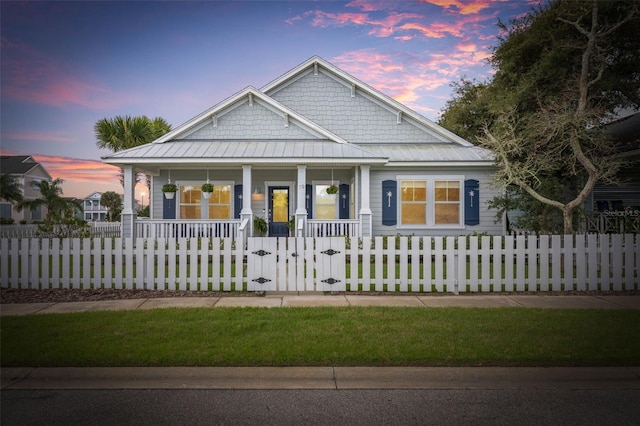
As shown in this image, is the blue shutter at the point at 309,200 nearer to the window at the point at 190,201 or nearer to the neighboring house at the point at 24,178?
the window at the point at 190,201

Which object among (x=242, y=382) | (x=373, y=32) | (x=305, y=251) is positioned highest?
(x=373, y=32)

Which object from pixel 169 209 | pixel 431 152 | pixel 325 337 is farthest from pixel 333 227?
pixel 325 337

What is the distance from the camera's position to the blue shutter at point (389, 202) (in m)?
16.6

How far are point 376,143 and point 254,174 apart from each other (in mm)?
5450

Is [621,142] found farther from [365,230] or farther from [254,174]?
[254,174]

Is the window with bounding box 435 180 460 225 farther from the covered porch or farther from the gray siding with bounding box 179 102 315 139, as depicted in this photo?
the gray siding with bounding box 179 102 315 139

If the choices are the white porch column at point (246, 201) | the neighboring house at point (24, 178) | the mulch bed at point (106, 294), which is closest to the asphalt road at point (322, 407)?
the mulch bed at point (106, 294)

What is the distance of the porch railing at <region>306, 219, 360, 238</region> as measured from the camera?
584 inches

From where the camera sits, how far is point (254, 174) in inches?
705

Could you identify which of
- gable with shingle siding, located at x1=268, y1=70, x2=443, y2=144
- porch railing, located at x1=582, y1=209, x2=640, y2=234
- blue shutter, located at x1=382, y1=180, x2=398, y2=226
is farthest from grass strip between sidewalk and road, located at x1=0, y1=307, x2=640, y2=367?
gable with shingle siding, located at x1=268, y1=70, x2=443, y2=144

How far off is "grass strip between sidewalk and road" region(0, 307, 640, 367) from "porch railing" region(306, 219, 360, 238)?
8020 mm

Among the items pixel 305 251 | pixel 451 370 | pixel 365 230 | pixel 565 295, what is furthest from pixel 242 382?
pixel 365 230

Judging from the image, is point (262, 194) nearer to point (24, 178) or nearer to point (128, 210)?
point (128, 210)

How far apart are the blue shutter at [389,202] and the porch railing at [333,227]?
72.1 inches
